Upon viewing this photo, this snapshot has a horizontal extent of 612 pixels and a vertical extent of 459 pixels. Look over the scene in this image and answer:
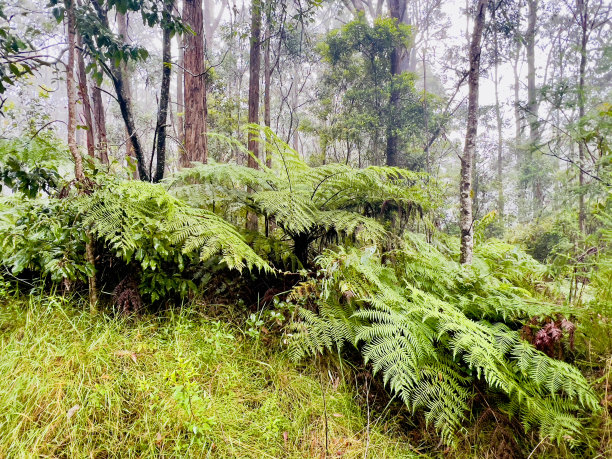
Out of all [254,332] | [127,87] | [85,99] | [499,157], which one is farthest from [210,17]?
[254,332]

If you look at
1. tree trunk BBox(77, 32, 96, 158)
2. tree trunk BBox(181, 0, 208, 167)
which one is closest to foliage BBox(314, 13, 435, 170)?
tree trunk BBox(181, 0, 208, 167)

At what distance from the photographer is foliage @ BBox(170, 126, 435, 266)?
2.25 meters

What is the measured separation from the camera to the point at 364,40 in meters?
8.03

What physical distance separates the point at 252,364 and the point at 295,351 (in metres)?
0.28

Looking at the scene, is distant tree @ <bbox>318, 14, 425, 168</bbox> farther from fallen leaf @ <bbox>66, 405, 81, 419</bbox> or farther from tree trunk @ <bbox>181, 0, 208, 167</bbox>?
fallen leaf @ <bbox>66, 405, 81, 419</bbox>

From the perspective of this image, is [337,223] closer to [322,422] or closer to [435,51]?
[322,422]

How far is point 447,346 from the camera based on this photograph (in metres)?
1.68

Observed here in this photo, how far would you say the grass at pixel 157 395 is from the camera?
1249mm

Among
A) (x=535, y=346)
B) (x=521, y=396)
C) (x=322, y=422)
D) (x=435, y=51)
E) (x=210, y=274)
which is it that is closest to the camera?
(x=521, y=396)

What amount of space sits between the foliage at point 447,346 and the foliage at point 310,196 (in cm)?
38

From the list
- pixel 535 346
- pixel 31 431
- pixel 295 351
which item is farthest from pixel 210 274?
pixel 535 346

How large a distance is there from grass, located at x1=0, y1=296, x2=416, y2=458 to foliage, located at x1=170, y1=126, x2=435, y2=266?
885mm

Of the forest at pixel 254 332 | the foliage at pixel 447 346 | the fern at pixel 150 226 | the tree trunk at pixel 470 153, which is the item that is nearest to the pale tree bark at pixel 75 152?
the forest at pixel 254 332

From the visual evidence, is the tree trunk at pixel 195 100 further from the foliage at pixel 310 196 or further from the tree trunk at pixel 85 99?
the foliage at pixel 310 196
